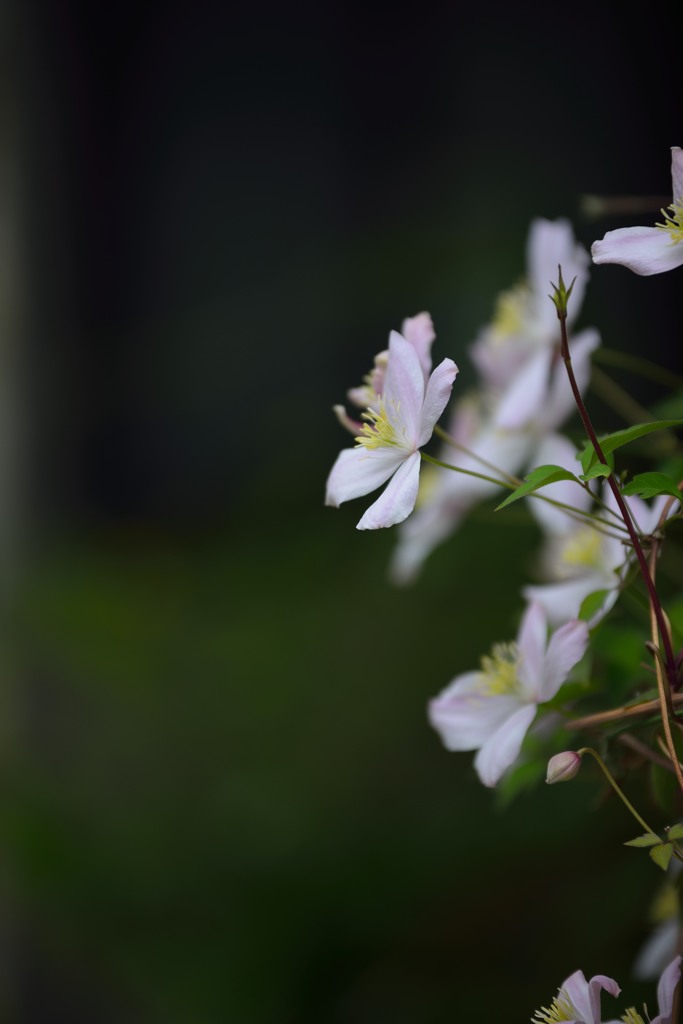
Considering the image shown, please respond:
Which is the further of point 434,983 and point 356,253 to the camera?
point 356,253

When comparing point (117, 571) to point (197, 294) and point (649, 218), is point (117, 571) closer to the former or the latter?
point (197, 294)

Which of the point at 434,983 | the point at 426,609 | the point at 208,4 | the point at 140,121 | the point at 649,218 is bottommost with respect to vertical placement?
the point at 434,983

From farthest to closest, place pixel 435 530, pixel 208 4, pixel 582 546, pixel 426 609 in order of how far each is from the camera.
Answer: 1. pixel 208 4
2. pixel 426 609
3. pixel 435 530
4. pixel 582 546

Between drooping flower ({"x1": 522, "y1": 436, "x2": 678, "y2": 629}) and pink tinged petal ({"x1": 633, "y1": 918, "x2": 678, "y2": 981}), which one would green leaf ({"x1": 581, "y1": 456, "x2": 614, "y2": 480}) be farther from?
pink tinged petal ({"x1": 633, "y1": 918, "x2": 678, "y2": 981})

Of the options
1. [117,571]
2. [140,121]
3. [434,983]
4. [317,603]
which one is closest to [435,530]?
[434,983]

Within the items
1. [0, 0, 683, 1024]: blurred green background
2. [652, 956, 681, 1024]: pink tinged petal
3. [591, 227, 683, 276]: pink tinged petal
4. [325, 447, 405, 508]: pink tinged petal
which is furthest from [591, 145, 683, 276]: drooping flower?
[0, 0, 683, 1024]: blurred green background

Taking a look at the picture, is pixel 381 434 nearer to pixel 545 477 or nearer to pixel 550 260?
pixel 545 477

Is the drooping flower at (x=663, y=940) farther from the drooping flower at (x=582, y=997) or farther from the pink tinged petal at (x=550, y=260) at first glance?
the pink tinged petal at (x=550, y=260)

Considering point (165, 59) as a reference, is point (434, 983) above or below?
below
